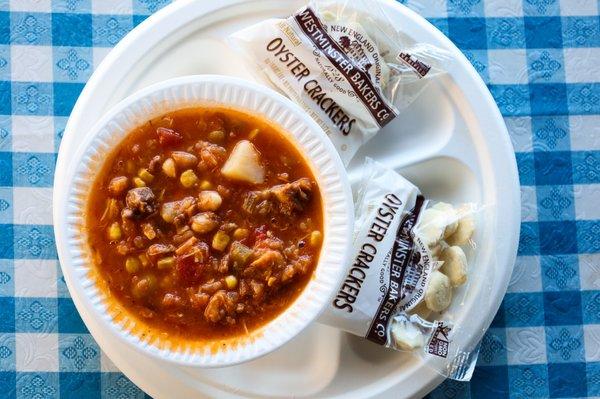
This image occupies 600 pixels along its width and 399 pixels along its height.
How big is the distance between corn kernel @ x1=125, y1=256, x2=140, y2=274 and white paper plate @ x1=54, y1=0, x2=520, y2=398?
23cm

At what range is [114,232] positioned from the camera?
6.06 feet

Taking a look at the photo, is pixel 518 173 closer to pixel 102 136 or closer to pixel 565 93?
pixel 565 93

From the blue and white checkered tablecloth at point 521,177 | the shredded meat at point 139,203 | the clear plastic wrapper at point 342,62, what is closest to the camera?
the shredded meat at point 139,203

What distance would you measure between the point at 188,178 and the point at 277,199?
199 millimetres

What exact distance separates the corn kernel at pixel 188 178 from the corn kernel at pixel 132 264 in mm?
196

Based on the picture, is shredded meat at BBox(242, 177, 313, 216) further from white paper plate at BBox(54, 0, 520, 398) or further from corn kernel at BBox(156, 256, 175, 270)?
white paper plate at BBox(54, 0, 520, 398)

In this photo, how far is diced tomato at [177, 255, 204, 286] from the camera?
1.83m

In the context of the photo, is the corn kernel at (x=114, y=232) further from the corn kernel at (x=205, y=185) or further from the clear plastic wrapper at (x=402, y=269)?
the clear plastic wrapper at (x=402, y=269)

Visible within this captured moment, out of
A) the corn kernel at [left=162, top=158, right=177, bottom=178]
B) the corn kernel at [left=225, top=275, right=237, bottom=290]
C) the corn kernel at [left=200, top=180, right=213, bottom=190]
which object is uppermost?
the corn kernel at [left=162, top=158, right=177, bottom=178]

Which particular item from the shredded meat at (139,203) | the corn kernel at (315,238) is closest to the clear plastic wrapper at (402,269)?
the corn kernel at (315,238)

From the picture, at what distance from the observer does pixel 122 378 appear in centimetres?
222

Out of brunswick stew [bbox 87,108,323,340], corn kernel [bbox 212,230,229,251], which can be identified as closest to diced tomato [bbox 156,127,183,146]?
brunswick stew [bbox 87,108,323,340]

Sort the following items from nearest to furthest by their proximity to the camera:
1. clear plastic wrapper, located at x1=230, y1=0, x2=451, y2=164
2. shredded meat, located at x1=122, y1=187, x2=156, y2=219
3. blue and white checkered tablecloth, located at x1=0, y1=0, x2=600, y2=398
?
1. shredded meat, located at x1=122, y1=187, x2=156, y2=219
2. clear plastic wrapper, located at x1=230, y1=0, x2=451, y2=164
3. blue and white checkered tablecloth, located at x1=0, y1=0, x2=600, y2=398

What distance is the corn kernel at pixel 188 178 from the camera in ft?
6.02
